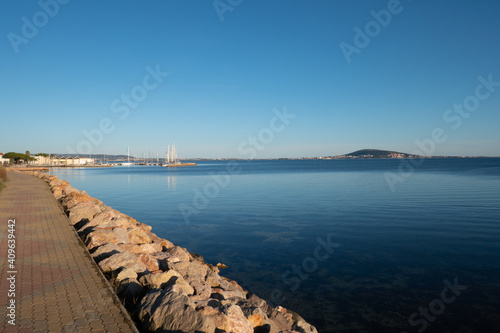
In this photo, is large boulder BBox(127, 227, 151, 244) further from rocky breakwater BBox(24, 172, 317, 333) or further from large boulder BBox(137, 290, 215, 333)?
large boulder BBox(137, 290, 215, 333)

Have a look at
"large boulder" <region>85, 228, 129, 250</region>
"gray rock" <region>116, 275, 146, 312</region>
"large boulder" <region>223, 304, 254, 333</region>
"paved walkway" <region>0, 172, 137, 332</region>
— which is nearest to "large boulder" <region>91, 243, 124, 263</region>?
Result: "paved walkway" <region>0, 172, 137, 332</region>

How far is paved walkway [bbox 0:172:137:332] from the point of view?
16.1 ft

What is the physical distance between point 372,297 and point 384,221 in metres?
10.3

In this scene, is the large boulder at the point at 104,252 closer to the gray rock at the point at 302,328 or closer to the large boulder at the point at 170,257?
the large boulder at the point at 170,257

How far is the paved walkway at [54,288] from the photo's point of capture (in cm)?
492

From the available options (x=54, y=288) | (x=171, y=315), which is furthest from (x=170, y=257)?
(x=171, y=315)

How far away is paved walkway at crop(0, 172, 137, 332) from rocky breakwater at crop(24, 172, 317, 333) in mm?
368

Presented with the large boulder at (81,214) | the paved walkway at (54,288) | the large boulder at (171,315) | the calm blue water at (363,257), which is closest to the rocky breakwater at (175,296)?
the large boulder at (171,315)

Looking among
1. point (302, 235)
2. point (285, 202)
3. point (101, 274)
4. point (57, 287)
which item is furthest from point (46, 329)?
point (285, 202)

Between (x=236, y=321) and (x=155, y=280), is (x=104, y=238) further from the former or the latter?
(x=236, y=321)

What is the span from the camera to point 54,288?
20.2 ft

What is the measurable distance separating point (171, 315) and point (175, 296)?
0.42 m

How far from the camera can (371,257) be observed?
12.1m

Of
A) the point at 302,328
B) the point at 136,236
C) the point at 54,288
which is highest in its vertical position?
the point at 54,288
